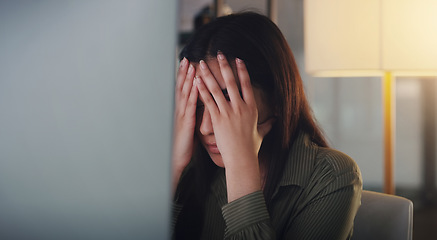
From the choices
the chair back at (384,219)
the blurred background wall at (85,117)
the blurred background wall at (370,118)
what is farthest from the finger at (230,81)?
the blurred background wall at (370,118)

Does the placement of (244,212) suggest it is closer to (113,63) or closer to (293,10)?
(113,63)

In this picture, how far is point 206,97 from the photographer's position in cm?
64

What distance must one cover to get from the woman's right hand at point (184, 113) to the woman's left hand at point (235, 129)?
1.7 inches

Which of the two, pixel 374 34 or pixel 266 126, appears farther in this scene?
pixel 374 34

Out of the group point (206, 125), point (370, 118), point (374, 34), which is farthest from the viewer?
point (370, 118)

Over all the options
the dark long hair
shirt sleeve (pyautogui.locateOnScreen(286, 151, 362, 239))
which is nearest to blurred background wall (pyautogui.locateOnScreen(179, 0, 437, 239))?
the dark long hair

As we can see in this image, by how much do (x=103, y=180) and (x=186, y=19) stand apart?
1.84 m

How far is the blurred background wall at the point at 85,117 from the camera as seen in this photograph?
0.17 metres

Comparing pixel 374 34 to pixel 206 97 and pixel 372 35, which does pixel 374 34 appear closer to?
pixel 372 35

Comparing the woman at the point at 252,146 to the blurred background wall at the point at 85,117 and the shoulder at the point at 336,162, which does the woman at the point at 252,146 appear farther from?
the blurred background wall at the point at 85,117

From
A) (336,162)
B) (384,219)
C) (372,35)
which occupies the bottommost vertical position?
(384,219)

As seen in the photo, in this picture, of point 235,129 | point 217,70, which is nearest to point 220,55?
point 217,70

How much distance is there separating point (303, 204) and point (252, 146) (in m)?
0.15

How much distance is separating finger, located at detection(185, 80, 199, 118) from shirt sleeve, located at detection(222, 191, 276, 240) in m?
0.18
